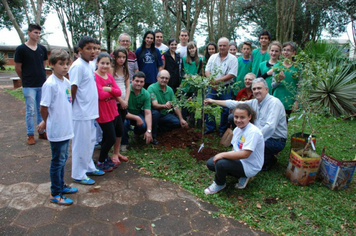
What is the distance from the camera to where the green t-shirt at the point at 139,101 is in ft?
15.0

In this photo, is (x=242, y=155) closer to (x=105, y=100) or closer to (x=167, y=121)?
(x=105, y=100)

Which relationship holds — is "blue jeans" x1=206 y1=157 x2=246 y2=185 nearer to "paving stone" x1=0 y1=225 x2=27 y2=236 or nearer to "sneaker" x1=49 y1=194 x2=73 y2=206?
"sneaker" x1=49 y1=194 x2=73 y2=206

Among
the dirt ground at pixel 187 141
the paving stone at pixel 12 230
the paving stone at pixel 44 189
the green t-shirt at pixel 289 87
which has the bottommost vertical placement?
the paving stone at pixel 12 230

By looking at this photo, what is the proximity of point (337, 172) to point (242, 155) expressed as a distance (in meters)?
1.33

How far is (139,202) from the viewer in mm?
2990

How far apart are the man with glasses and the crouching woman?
5.67 feet

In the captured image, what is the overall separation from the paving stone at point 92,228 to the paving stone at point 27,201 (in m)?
0.71

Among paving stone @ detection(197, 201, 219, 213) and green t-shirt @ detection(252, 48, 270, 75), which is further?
green t-shirt @ detection(252, 48, 270, 75)

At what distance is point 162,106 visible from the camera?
4832mm

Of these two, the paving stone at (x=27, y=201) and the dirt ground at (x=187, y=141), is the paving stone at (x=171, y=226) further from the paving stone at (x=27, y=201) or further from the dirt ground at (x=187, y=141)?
the dirt ground at (x=187, y=141)

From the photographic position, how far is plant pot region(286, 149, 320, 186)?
3309mm

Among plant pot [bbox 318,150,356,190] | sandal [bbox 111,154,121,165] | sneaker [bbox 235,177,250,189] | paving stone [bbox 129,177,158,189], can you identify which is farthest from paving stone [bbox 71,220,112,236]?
plant pot [bbox 318,150,356,190]

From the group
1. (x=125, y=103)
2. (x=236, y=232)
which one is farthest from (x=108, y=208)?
(x=125, y=103)

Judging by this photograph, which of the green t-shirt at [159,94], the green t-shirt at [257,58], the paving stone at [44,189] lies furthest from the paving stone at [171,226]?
the green t-shirt at [257,58]
